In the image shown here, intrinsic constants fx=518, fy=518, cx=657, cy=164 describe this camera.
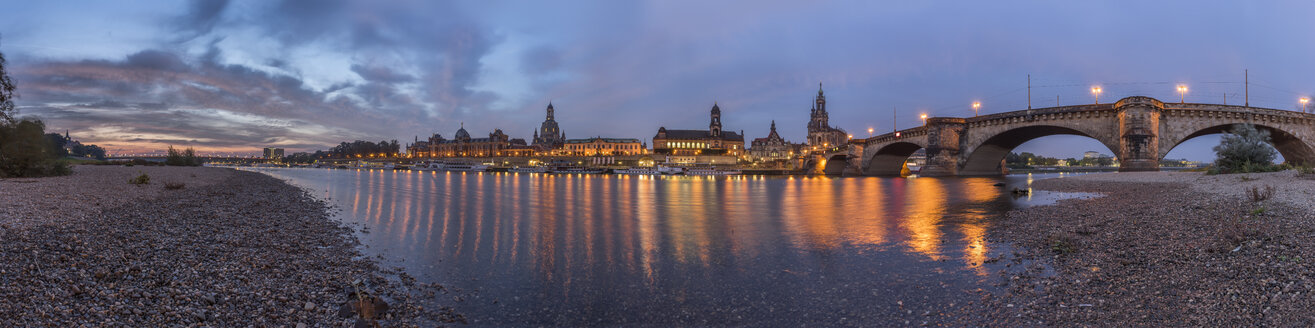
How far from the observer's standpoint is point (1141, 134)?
139 ft

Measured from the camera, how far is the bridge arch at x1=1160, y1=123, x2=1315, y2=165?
139ft

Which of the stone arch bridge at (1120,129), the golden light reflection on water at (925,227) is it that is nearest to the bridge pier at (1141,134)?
the stone arch bridge at (1120,129)

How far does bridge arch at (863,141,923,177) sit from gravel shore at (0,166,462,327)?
7623 centimetres

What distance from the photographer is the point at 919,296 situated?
8.03 m

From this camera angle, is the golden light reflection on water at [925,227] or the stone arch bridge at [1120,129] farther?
the stone arch bridge at [1120,129]

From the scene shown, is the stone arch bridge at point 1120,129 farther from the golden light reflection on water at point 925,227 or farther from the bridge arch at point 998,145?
the golden light reflection on water at point 925,227

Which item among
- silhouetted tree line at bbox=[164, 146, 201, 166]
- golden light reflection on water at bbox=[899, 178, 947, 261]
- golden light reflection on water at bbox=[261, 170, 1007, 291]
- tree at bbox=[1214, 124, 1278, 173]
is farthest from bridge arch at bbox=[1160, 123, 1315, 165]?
silhouetted tree line at bbox=[164, 146, 201, 166]

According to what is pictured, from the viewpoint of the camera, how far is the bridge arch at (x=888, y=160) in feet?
255

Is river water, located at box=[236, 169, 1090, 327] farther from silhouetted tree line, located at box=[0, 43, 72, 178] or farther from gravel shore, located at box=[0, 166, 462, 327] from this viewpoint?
silhouetted tree line, located at box=[0, 43, 72, 178]

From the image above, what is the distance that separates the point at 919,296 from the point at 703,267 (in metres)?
4.11

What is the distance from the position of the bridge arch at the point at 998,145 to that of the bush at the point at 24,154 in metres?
75.3

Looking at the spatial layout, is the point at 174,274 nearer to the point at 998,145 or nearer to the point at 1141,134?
the point at 1141,134

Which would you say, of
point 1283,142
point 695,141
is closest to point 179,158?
point 1283,142

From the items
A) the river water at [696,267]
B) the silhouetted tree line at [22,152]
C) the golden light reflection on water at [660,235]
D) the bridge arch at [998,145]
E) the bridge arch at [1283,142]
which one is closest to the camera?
Result: the river water at [696,267]
